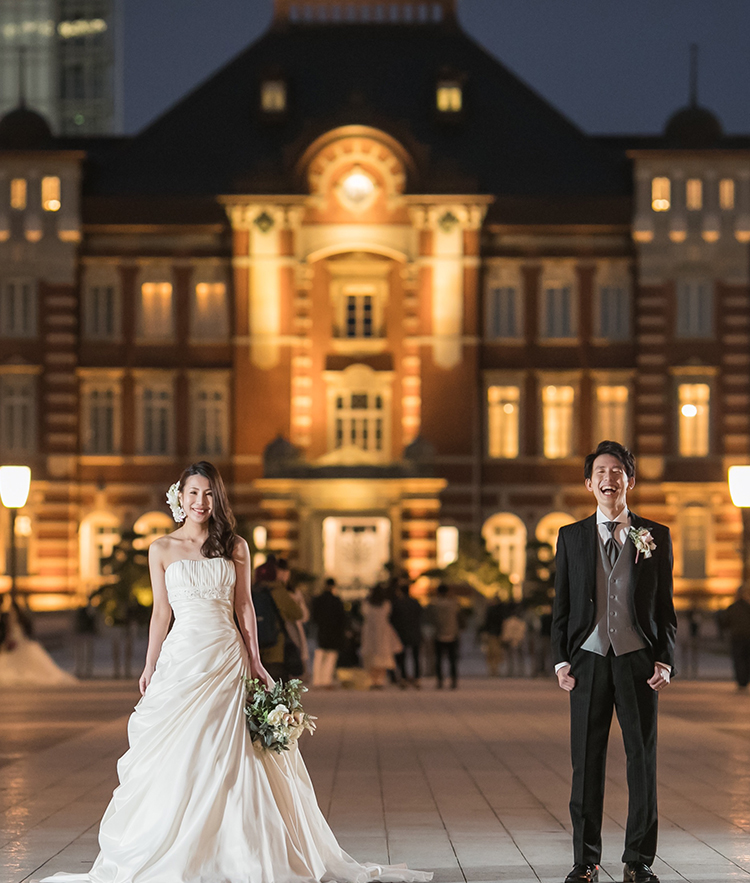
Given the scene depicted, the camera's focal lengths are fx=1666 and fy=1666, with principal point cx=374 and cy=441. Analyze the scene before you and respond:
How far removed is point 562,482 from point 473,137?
31.3 ft

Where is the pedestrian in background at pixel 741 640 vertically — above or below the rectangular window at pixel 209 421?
below

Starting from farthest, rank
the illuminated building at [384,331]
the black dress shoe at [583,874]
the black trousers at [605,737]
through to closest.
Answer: the illuminated building at [384,331] < the black trousers at [605,737] < the black dress shoe at [583,874]

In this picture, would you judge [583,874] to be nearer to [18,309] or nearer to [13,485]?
[13,485]

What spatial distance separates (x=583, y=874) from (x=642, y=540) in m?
1.58

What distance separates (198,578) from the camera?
8008 mm

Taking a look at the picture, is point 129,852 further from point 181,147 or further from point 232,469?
point 181,147

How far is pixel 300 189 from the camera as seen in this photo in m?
40.9

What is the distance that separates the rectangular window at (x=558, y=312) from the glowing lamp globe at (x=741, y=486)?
21932 mm

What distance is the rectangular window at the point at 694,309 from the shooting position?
42469mm

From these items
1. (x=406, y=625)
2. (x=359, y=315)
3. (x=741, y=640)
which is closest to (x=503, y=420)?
(x=359, y=315)

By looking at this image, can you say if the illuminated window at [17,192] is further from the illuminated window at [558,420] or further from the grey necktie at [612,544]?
the grey necktie at [612,544]

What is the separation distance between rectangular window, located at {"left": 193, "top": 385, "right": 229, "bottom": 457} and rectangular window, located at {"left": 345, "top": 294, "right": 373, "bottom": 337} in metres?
3.65

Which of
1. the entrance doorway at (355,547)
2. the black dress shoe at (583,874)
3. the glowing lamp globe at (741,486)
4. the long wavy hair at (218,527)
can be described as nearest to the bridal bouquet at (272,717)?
the long wavy hair at (218,527)

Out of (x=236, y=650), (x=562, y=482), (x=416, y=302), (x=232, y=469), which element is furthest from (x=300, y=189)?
(x=236, y=650)
